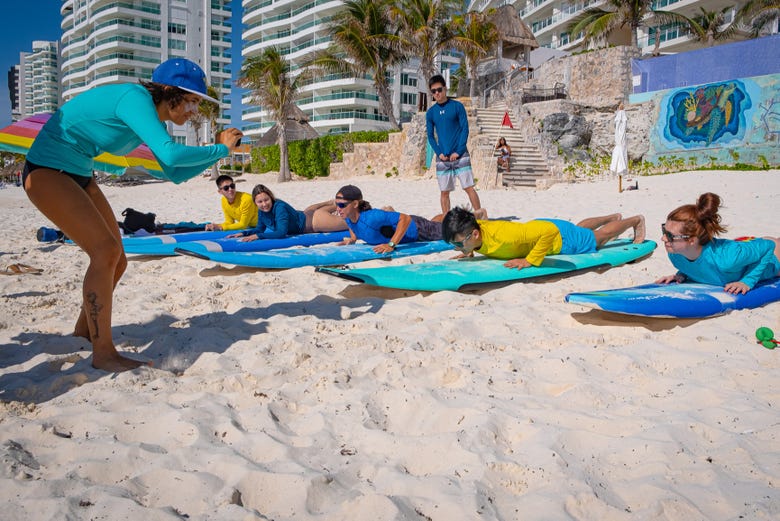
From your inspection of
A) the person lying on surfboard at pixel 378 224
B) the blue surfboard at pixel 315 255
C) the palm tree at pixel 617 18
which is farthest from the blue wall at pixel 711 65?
the blue surfboard at pixel 315 255

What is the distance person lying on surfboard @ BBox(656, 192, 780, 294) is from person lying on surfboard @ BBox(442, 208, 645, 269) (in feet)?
3.84

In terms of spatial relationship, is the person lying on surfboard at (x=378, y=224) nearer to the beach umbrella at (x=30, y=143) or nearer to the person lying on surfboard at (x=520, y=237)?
the person lying on surfboard at (x=520, y=237)

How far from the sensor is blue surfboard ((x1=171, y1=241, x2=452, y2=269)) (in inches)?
203

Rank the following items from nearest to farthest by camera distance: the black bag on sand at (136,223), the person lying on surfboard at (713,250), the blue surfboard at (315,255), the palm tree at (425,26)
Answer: the person lying on surfboard at (713,250) → the blue surfboard at (315,255) → the black bag on sand at (136,223) → the palm tree at (425,26)

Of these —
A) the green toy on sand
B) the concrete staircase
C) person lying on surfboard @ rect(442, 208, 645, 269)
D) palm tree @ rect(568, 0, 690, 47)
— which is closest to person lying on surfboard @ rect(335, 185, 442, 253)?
person lying on surfboard @ rect(442, 208, 645, 269)

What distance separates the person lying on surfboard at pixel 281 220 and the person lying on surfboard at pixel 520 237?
2580 mm

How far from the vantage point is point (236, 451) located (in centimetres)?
200

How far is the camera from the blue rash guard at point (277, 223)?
641 cm

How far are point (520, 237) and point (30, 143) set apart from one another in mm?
5782

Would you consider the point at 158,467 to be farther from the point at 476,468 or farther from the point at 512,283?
the point at 512,283

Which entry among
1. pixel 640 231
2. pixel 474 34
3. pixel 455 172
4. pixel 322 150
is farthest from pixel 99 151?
pixel 322 150

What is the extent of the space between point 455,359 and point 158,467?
1584 millimetres

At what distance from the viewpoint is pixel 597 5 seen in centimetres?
3753

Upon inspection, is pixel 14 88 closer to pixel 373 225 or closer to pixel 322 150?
pixel 322 150
